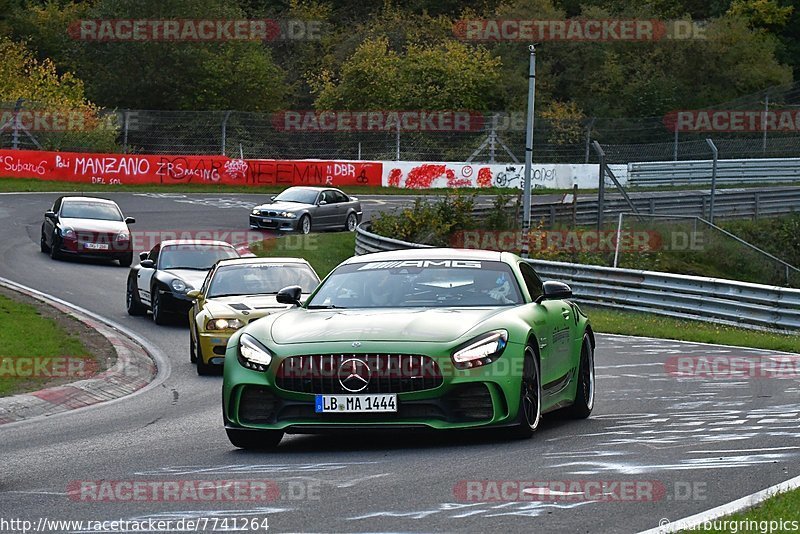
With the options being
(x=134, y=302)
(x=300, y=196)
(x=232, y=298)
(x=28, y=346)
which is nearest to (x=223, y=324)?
(x=232, y=298)

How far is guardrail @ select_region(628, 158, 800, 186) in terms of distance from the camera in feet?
170

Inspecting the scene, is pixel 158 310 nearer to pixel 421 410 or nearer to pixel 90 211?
pixel 90 211

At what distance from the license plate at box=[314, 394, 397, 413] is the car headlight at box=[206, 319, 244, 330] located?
7.66m

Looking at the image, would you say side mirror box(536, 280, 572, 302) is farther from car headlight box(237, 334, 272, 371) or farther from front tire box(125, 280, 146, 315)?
front tire box(125, 280, 146, 315)

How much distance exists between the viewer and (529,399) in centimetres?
950

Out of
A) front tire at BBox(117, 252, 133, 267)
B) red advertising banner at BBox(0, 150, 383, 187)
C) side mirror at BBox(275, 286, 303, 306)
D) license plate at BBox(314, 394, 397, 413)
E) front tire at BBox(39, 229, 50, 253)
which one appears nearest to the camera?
license plate at BBox(314, 394, 397, 413)

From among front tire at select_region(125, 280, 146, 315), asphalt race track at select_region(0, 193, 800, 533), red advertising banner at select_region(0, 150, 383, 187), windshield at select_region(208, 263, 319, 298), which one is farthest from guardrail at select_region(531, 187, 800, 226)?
asphalt race track at select_region(0, 193, 800, 533)

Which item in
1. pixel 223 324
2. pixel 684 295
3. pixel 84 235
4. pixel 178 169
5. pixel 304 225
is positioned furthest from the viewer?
pixel 178 169

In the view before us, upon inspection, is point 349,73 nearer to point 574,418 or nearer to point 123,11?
point 123,11

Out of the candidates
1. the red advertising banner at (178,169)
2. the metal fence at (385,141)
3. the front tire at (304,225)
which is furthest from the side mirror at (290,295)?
the red advertising banner at (178,169)

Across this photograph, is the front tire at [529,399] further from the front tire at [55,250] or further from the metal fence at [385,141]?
the metal fence at [385,141]

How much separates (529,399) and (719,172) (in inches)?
1833

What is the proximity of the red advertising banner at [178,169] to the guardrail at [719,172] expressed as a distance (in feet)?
33.4

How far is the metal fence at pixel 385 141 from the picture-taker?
5072cm
